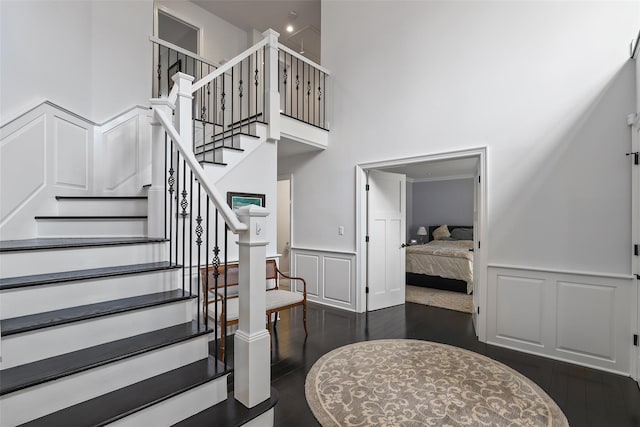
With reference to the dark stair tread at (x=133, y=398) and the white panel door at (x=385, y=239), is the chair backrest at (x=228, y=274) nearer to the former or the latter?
the dark stair tread at (x=133, y=398)

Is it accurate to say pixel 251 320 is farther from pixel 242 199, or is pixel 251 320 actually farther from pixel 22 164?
pixel 22 164

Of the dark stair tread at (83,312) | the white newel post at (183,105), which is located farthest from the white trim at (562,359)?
the white newel post at (183,105)

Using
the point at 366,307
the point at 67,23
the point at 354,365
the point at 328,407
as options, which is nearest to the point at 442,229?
the point at 366,307

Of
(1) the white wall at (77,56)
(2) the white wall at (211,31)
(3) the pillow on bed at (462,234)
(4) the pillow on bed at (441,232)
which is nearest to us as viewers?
(1) the white wall at (77,56)

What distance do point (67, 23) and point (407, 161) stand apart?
397 cm

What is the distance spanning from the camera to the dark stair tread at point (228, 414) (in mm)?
1587

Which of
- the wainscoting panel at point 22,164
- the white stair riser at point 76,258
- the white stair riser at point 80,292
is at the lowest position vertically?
the white stair riser at point 80,292

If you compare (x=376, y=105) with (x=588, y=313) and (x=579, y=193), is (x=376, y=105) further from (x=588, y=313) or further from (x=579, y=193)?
(x=588, y=313)

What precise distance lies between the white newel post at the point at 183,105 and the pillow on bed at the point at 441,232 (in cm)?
689

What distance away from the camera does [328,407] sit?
2.19 m

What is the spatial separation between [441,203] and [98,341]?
827 cm

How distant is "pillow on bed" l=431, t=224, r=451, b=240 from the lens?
8.09 m

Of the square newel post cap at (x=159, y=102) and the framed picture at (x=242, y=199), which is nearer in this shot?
the square newel post cap at (x=159, y=102)

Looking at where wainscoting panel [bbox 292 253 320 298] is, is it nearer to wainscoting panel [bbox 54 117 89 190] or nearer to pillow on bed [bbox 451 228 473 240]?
wainscoting panel [bbox 54 117 89 190]
